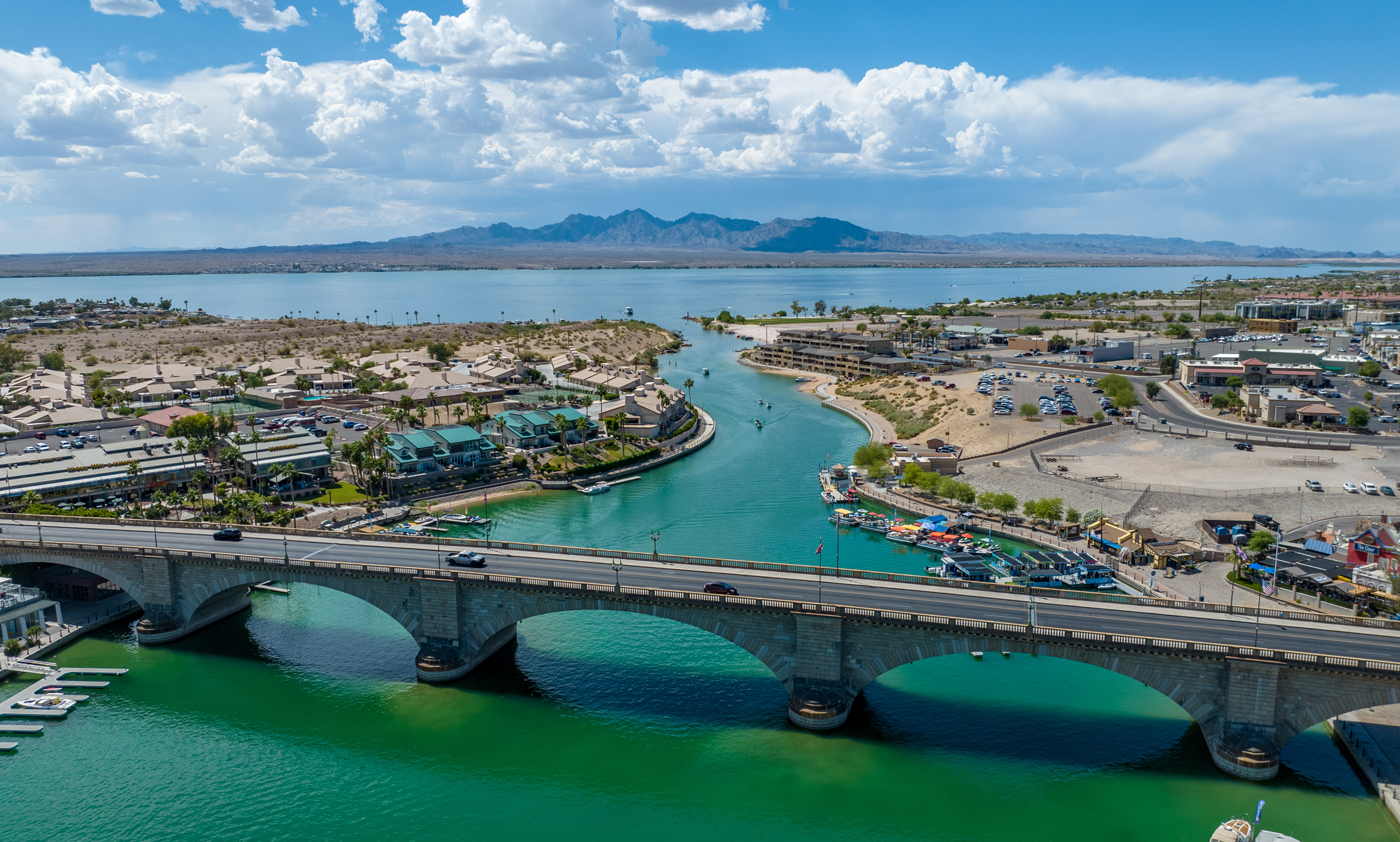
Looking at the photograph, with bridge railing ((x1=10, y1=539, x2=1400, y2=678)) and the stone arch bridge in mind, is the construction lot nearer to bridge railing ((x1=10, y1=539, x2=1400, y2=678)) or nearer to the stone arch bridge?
the stone arch bridge

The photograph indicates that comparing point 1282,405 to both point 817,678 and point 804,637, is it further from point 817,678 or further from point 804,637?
point 804,637

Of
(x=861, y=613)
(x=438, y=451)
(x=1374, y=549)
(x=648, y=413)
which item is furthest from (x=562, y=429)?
(x=1374, y=549)

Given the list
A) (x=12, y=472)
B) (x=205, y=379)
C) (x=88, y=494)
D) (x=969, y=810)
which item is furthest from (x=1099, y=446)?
(x=205, y=379)

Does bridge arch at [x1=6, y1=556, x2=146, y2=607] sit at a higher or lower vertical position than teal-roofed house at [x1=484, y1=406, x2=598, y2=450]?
lower

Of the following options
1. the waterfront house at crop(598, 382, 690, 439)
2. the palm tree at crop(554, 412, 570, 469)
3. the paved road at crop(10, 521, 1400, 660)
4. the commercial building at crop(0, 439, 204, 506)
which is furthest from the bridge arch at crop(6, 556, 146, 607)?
the waterfront house at crop(598, 382, 690, 439)

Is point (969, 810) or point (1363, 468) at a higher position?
point (1363, 468)

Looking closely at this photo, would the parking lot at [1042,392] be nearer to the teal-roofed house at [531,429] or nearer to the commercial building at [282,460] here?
the teal-roofed house at [531,429]

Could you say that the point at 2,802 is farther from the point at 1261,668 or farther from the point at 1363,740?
the point at 1363,740
